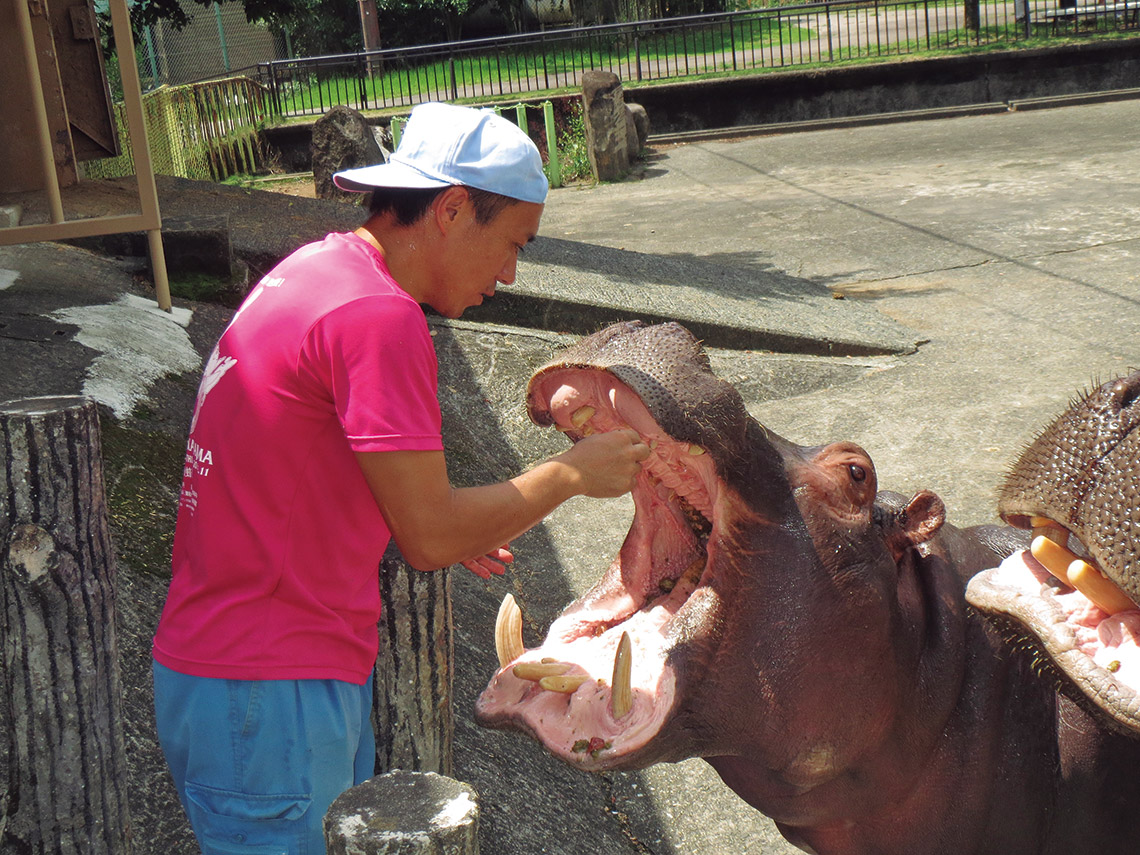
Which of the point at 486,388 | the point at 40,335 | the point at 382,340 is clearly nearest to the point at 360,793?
the point at 382,340

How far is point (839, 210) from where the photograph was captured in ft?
31.1

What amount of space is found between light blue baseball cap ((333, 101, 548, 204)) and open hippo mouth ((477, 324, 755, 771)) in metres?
0.33

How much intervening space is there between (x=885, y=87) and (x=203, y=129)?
8655mm

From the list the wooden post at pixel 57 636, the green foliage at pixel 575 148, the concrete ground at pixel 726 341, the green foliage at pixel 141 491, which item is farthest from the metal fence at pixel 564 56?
the wooden post at pixel 57 636

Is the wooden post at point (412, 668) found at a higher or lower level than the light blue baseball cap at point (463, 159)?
lower

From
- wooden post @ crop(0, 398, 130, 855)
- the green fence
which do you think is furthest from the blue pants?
the green fence

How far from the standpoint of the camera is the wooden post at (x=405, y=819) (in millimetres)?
1293

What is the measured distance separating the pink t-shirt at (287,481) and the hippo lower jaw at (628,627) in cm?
32

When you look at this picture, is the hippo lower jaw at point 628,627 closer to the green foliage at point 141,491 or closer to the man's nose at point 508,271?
the man's nose at point 508,271

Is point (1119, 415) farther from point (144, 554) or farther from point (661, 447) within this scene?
point (144, 554)

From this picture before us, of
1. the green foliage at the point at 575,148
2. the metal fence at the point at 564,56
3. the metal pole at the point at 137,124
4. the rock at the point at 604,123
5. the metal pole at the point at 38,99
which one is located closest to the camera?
the metal pole at the point at 38,99

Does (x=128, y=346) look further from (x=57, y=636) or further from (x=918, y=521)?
(x=918, y=521)

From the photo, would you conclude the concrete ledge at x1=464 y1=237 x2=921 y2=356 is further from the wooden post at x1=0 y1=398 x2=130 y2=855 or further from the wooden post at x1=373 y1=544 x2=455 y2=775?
the wooden post at x1=0 y1=398 x2=130 y2=855

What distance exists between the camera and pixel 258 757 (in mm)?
1710
